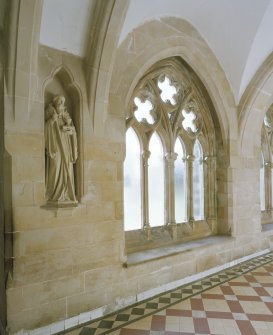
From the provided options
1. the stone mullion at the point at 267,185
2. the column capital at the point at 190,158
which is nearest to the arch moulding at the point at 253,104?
A: the column capital at the point at 190,158

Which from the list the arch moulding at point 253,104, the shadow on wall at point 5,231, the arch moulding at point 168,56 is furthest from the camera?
Result: the arch moulding at point 253,104

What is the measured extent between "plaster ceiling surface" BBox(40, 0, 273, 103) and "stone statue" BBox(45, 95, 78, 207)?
25.7 inches

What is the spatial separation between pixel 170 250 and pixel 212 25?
133 inches

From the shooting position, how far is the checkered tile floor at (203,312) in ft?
8.79

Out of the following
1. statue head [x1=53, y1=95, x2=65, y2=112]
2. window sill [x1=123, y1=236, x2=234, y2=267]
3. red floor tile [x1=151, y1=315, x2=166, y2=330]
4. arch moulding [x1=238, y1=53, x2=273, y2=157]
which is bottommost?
red floor tile [x1=151, y1=315, x2=166, y2=330]

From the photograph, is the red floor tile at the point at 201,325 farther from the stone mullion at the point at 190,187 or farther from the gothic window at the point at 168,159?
the stone mullion at the point at 190,187

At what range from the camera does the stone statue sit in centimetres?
268

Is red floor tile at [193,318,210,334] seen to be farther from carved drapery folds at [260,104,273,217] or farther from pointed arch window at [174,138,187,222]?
carved drapery folds at [260,104,273,217]

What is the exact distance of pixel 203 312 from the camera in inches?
119

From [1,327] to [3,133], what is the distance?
5.75 ft

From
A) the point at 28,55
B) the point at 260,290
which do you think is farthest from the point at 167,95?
the point at 260,290

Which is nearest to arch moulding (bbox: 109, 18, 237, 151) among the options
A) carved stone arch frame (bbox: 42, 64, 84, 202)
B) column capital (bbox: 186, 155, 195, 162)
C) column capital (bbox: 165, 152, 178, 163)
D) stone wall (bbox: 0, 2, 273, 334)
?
stone wall (bbox: 0, 2, 273, 334)

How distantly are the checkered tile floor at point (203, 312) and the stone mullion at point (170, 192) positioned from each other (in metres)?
0.96

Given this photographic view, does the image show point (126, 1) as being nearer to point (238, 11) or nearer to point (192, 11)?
point (192, 11)
